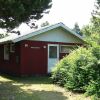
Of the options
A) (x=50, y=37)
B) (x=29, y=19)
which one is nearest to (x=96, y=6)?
(x=50, y=37)

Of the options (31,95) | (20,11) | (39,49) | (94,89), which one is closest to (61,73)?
(31,95)

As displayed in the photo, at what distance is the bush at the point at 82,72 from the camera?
1138cm

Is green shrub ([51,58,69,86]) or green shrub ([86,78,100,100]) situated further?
green shrub ([51,58,69,86])

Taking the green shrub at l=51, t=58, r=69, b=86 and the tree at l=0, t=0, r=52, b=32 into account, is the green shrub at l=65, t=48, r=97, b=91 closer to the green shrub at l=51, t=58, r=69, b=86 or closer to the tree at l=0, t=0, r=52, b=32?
the green shrub at l=51, t=58, r=69, b=86

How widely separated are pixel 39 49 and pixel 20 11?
7.11m

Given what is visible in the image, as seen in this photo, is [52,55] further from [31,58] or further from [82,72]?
[82,72]

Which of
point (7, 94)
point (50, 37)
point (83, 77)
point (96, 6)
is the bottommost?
point (7, 94)

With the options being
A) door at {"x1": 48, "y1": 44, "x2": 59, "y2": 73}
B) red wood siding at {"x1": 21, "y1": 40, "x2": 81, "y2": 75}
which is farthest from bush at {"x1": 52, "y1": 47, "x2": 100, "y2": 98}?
door at {"x1": 48, "y1": 44, "x2": 59, "y2": 73}

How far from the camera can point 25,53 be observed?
70.2 ft

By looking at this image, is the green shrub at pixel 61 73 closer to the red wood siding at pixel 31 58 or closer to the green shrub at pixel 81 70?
the green shrub at pixel 81 70

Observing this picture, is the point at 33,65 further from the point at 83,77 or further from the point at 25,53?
the point at 83,77

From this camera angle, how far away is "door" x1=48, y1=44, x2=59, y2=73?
22298mm

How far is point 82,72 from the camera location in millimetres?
12758

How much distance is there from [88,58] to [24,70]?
9978 millimetres
